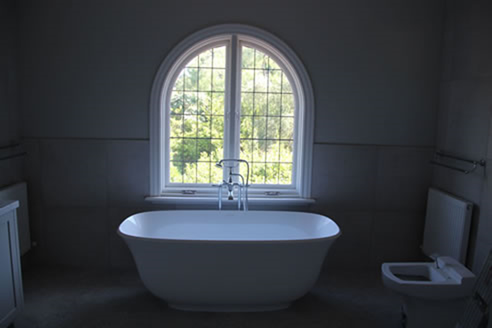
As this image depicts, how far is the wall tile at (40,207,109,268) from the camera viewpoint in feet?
12.0

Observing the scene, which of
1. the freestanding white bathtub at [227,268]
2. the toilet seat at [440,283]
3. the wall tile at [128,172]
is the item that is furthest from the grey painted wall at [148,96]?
the toilet seat at [440,283]

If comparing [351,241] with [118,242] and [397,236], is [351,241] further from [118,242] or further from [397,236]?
[118,242]

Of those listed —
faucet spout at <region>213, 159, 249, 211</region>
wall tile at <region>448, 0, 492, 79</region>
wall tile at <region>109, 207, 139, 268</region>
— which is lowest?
wall tile at <region>109, 207, 139, 268</region>

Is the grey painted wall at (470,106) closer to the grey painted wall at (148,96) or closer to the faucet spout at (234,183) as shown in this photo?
the grey painted wall at (148,96)

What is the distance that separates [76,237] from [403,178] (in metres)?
3.16

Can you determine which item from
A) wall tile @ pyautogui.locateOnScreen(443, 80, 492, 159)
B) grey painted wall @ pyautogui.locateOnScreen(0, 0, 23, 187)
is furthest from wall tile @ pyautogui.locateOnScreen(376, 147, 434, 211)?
grey painted wall @ pyautogui.locateOnScreen(0, 0, 23, 187)

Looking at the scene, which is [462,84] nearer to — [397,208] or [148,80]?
[397,208]

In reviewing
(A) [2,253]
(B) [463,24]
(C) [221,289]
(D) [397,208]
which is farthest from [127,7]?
(D) [397,208]

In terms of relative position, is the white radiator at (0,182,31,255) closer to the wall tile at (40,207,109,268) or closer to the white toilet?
the wall tile at (40,207,109,268)

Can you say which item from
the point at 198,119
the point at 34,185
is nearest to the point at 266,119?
the point at 198,119

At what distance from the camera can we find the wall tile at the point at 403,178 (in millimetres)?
3717

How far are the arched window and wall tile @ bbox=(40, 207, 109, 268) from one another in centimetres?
67

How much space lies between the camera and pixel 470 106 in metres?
3.16

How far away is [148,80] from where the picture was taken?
11.7 ft
